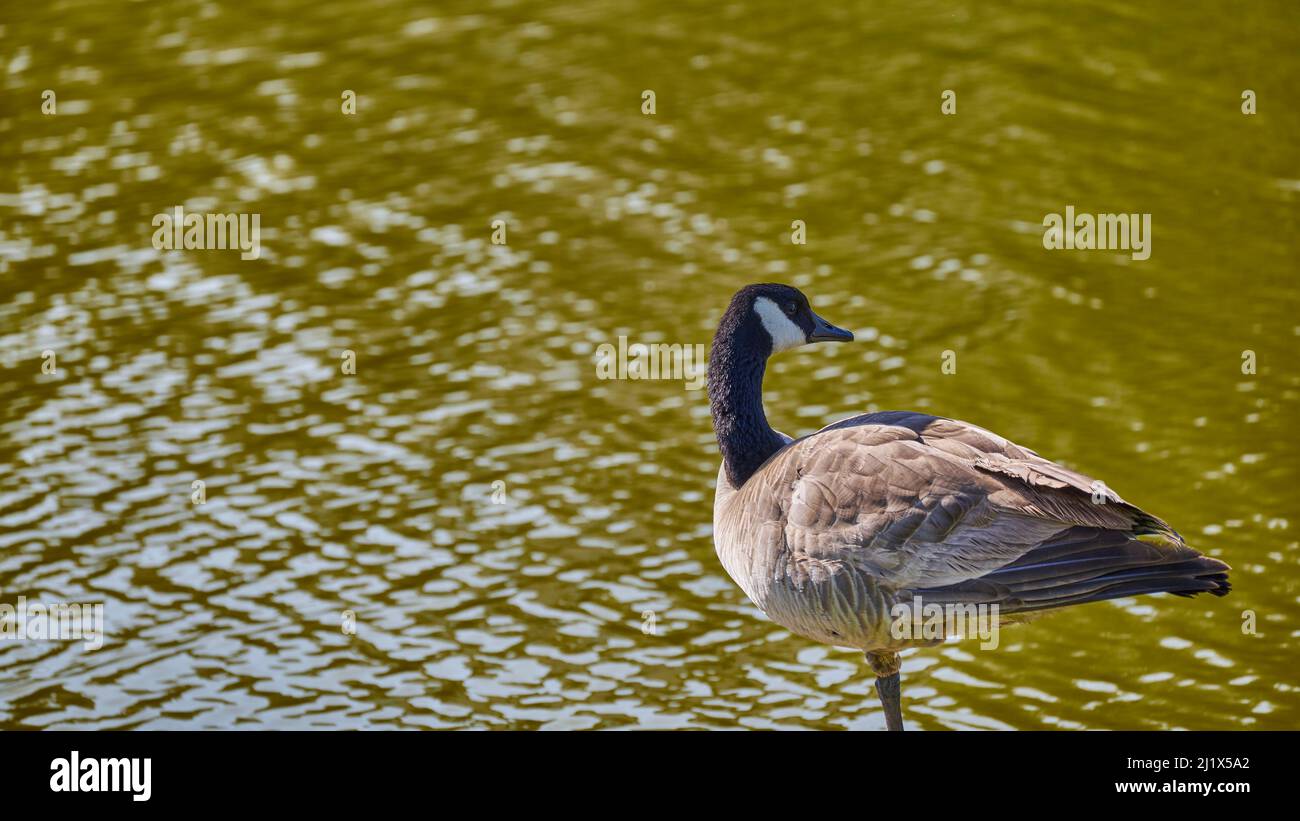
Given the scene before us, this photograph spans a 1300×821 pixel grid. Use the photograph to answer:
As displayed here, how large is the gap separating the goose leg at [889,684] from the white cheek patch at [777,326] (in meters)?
1.84

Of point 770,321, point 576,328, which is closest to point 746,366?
point 770,321

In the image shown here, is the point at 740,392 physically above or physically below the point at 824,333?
below

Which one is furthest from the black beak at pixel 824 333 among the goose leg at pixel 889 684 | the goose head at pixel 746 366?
the goose leg at pixel 889 684

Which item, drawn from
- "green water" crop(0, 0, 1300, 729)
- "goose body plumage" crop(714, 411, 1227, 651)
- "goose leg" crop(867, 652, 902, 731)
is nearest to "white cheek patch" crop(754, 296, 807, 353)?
"goose body plumage" crop(714, 411, 1227, 651)

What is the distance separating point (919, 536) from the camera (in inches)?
341

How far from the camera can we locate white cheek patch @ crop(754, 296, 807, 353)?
32.9 ft

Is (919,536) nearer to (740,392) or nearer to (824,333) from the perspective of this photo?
(740,392)

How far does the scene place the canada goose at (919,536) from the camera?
835 cm

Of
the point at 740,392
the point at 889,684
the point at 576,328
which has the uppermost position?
the point at 576,328

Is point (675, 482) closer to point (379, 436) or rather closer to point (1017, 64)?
point (379, 436)

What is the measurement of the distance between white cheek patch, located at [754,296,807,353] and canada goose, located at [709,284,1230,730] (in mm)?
656

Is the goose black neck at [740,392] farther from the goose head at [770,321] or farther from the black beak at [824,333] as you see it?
the black beak at [824,333]

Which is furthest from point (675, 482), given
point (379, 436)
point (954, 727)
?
point (954, 727)

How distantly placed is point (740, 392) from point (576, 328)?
270 inches
